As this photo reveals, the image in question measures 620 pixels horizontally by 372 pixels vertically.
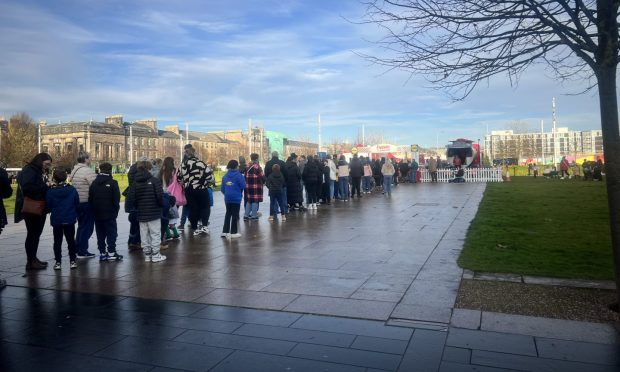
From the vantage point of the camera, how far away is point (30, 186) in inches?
292

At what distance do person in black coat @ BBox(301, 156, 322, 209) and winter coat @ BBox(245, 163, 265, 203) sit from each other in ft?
9.76

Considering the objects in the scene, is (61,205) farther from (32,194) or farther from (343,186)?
(343,186)

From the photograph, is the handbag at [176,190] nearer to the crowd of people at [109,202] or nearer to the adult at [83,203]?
the crowd of people at [109,202]

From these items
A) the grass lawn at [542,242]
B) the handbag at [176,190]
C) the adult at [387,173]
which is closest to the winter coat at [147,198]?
the handbag at [176,190]

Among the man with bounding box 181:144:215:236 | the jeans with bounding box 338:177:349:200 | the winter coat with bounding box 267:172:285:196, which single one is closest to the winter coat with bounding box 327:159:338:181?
the jeans with bounding box 338:177:349:200

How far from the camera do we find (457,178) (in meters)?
32.3

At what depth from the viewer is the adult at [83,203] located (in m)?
8.44

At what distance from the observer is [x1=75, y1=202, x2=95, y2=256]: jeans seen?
8.44 meters

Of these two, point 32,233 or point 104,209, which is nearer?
point 32,233

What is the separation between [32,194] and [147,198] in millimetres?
1711

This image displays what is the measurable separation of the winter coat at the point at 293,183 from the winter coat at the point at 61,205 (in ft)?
25.7

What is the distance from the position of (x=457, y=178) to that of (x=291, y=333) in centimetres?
2962

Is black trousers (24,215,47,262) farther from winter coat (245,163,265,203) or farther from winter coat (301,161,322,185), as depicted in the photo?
winter coat (301,161,322,185)

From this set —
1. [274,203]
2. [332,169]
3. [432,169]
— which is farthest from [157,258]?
[432,169]
